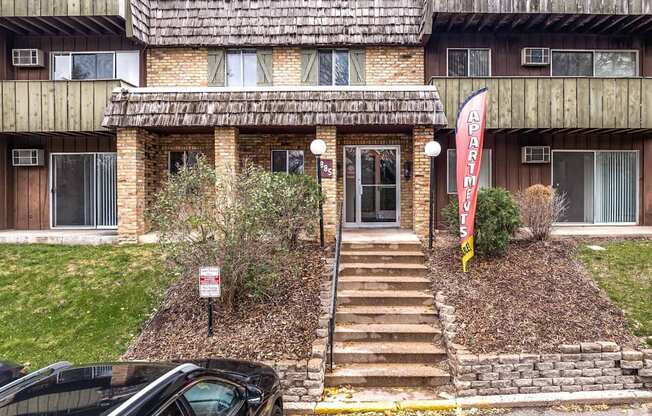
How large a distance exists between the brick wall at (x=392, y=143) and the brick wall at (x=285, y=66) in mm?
1559

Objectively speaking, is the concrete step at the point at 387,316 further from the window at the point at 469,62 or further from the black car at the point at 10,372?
the window at the point at 469,62

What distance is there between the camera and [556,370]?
5.66 metres

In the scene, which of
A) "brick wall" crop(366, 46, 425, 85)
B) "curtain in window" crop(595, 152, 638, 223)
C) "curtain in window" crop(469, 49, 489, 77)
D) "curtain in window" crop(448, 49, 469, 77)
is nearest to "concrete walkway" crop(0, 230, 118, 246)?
"brick wall" crop(366, 46, 425, 85)

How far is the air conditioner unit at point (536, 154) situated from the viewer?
39.3 ft

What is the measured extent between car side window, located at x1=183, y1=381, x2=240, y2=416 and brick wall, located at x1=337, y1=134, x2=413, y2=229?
859cm

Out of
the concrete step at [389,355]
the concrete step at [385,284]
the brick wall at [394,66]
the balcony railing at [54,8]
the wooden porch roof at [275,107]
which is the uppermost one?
the balcony railing at [54,8]

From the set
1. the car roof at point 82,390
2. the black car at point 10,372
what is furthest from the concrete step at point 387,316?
the black car at point 10,372

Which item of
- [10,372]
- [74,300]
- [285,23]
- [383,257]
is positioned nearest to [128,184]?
[74,300]

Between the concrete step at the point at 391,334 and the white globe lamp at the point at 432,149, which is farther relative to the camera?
the white globe lamp at the point at 432,149

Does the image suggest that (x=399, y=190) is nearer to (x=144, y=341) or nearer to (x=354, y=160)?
(x=354, y=160)

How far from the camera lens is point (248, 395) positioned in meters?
3.70

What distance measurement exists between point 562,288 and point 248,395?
19.0 feet

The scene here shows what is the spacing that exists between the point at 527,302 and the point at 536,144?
6.91 metres

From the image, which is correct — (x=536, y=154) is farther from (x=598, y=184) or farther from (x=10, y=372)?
(x=10, y=372)
